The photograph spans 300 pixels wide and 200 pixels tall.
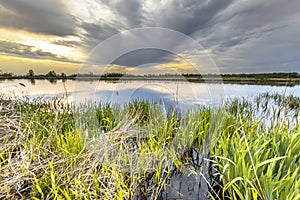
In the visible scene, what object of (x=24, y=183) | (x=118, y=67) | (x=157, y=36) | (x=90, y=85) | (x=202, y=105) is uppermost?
(x=157, y=36)

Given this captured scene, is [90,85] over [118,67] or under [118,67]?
under

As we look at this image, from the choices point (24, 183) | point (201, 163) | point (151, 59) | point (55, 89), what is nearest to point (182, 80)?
point (151, 59)

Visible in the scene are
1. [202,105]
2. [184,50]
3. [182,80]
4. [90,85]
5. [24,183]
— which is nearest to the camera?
[24,183]

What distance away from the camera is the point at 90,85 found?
13.4 feet

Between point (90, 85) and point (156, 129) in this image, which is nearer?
point (156, 129)

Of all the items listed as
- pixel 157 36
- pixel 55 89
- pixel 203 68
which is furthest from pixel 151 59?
pixel 55 89

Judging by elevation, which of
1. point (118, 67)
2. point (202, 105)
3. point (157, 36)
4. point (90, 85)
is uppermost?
point (157, 36)

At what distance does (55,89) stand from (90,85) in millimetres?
3925

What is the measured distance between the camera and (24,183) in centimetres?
215

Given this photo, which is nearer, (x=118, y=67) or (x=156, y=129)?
(x=156, y=129)

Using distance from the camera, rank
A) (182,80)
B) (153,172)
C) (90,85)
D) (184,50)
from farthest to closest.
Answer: (182,80) < (90,85) < (184,50) < (153,172)

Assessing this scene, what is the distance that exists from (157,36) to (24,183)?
10.0 ft

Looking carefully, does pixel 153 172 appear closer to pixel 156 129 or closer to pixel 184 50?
pixel 156 129

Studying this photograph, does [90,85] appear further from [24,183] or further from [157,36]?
[24,183]
